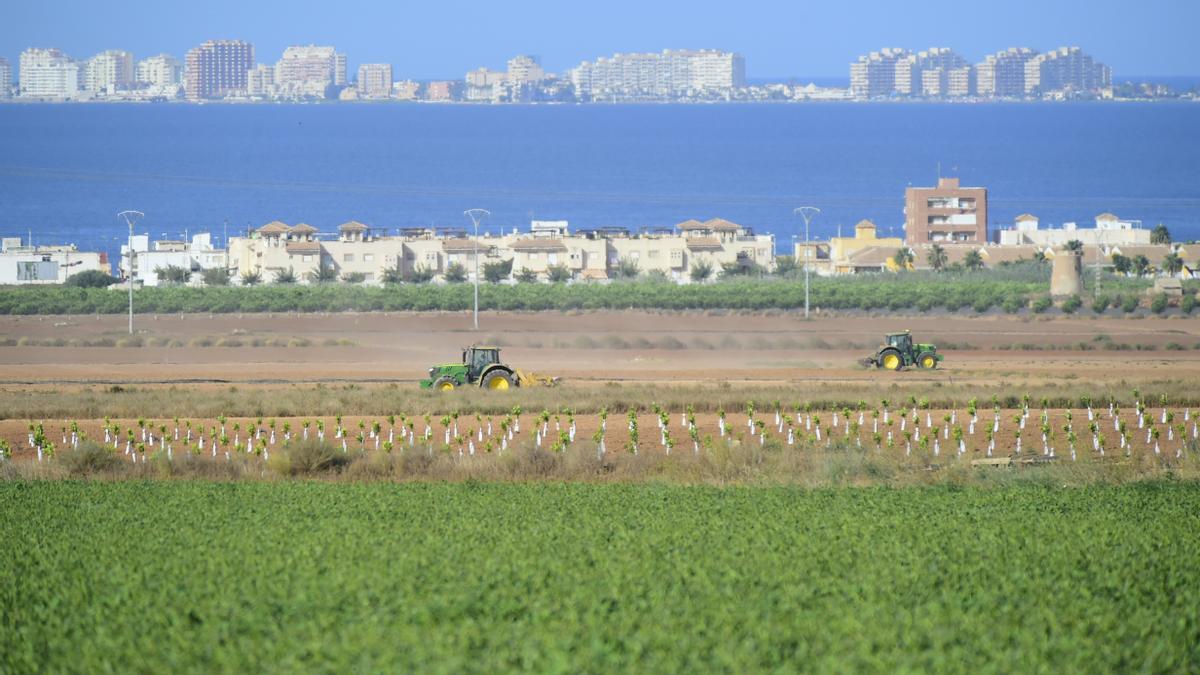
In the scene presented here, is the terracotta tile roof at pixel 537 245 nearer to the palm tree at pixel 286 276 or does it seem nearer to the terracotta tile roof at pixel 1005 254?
the palm tree at pixel 286 276

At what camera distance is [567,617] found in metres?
15.6

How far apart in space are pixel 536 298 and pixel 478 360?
1398 inches

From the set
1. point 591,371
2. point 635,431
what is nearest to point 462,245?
point 591,371

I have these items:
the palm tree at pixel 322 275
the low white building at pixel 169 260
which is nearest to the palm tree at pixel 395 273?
the palm tree at pixel 322 275

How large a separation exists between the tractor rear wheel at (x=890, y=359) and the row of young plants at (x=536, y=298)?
1016 inches

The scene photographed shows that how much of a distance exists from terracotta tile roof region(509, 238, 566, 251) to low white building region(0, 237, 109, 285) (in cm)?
2545

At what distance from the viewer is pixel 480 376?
4494 cm

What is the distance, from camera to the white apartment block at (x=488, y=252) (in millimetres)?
99500

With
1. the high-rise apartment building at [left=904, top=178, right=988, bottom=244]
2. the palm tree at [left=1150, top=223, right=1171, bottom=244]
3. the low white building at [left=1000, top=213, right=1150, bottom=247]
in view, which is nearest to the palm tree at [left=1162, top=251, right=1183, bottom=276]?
the palm tree at [left=1150, top=223, right=1171, bottom=244]

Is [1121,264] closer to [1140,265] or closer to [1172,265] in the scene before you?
[1140,265]

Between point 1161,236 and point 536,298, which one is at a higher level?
point 1161,236

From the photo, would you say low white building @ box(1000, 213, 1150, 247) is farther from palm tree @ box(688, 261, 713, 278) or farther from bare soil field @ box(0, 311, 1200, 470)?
bare soil field @ box(0, 311, 1200, 470)

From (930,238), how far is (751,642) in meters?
114

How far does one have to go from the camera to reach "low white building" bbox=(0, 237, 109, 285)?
9744 centimetres
